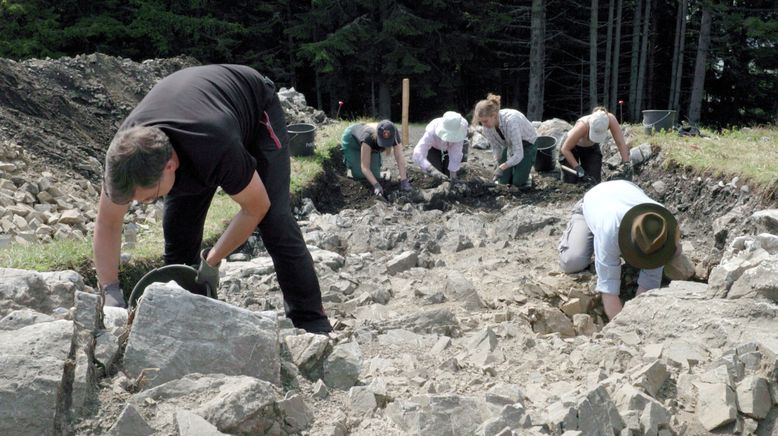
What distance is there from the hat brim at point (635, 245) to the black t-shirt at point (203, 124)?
2504 mm

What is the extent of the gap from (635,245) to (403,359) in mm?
2019

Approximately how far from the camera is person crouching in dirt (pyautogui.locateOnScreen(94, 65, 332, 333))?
2520 millimetres

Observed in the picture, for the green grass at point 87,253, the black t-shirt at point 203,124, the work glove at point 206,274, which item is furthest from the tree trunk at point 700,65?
the work glove at point 206,274

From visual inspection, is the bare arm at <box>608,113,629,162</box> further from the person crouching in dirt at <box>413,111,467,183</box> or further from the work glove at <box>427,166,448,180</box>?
the work glove at <box>427,166,448,180</box>

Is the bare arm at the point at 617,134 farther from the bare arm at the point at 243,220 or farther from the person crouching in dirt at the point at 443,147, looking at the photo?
the bare arm at the point at 243,220

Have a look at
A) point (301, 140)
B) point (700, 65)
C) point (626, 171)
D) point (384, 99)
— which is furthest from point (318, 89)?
point (626, 171)

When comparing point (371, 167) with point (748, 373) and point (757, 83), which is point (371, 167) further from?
point (757, 83)

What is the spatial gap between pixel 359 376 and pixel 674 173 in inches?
243

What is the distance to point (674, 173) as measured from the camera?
7.97m

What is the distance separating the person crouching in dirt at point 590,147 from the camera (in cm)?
Result: 812

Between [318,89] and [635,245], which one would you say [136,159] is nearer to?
A: [635,245]

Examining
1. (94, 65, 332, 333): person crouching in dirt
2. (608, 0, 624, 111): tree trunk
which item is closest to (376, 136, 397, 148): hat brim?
(94, 65, 332, 333): person crouching in dirt

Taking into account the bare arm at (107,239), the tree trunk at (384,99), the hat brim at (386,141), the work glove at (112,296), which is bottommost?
the tree trunk at (384,99)

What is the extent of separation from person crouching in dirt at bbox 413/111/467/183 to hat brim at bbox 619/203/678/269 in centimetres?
431
